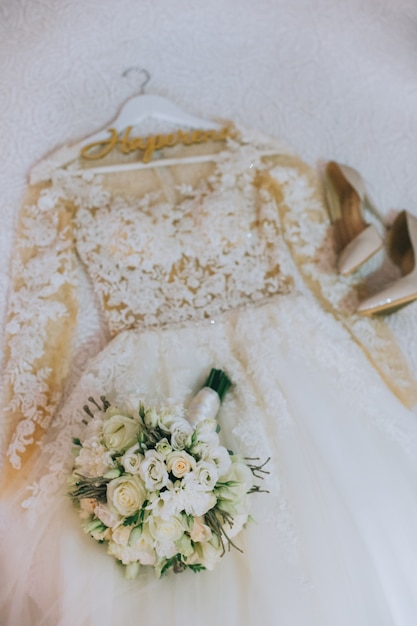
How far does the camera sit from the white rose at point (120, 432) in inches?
38.0

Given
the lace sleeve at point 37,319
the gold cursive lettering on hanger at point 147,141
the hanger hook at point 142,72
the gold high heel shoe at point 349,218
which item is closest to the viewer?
the lace sleeve at point 37,319

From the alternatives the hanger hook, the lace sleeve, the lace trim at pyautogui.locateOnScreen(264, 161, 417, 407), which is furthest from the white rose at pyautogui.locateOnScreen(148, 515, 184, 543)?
the hanger hook

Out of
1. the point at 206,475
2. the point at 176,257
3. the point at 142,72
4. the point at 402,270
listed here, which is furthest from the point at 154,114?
the point at 206,475

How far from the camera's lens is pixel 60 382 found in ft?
4.25

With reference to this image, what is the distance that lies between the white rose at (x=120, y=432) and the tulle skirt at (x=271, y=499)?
7.0 inches

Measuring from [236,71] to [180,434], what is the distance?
3.81 feet

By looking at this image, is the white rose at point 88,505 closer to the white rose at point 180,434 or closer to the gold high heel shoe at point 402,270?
the white rose at point 180,434

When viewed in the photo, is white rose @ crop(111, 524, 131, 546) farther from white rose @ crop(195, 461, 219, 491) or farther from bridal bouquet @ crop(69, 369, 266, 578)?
white rose @ crop(195, 461, 219, 491)

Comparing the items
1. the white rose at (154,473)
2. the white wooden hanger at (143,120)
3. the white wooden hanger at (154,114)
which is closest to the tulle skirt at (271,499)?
the white rose at (154,473)

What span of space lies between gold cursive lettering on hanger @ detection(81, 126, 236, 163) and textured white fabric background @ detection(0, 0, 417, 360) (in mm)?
109

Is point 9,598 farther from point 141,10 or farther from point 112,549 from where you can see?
point 141,10

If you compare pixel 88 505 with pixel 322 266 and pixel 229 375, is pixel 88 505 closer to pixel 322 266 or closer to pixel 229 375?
pixel 229 375

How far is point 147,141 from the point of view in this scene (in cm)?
151

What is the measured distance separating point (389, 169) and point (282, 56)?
0.44 meters
